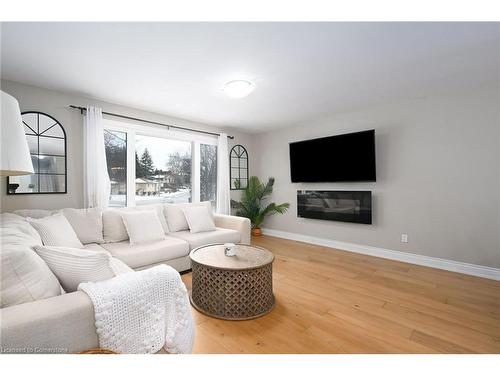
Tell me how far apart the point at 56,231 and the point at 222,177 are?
9.44 feet

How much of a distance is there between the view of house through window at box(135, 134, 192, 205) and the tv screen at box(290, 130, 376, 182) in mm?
2089

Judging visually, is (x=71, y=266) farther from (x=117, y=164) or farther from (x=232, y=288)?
(x=117, y=164)

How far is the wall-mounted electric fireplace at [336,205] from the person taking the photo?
3.85 metres

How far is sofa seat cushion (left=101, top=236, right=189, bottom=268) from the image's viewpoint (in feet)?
8.11

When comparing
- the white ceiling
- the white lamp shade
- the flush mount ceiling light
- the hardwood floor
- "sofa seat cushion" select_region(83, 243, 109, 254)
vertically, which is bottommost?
the hardwood floor

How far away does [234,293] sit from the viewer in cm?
202

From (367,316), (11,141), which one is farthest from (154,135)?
(367,316)

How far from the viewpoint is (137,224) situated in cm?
290

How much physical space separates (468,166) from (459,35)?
1835 mm

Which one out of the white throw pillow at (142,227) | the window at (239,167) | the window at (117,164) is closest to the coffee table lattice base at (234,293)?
the white throw pillow at (142,227)

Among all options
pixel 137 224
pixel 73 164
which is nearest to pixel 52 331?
pixel 137 224

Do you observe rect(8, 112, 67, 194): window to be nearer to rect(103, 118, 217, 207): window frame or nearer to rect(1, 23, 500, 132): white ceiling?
rect(1, 23, 500, 132): white ceiling

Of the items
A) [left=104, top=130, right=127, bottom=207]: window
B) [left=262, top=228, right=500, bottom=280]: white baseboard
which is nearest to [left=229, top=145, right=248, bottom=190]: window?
[left=262, top=228, right=500, bottom=280]: white baseboard
